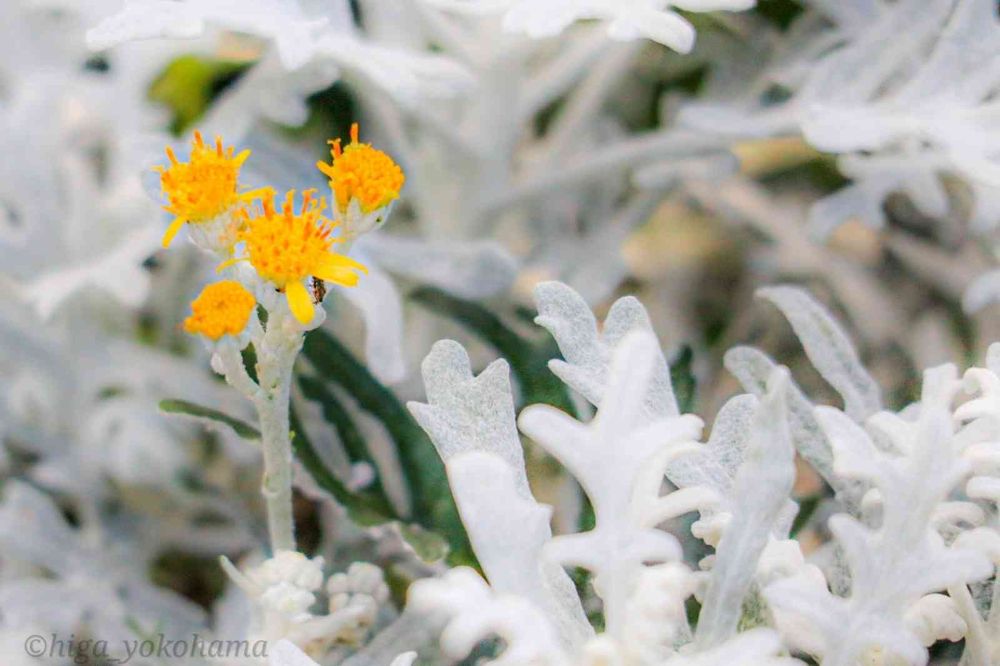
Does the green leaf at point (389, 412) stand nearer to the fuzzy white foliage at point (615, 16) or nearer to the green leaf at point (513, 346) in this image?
the green leaf at point (513, 346)

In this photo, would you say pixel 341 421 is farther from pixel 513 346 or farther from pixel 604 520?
pixel 604 520

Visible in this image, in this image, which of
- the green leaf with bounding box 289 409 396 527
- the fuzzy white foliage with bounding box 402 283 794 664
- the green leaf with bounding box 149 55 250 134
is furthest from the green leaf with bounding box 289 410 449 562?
the green leaf with bounding box 149 55 250 134

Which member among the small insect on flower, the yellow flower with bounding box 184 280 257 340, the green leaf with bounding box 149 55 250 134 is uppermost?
the yellow flower with bounding box 184 280 257 340

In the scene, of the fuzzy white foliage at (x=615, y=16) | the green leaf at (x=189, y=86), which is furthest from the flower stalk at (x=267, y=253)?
the green leaf at (x=189, y=86)

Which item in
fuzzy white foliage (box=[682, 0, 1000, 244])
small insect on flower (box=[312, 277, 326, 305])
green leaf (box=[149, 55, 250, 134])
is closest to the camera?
small insect on flower (box=[312, 277, 326, 305])

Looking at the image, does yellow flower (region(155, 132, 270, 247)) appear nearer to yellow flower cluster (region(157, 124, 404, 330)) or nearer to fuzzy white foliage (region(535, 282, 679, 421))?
yellow flower cluster (region(157, 124, 404, 330))

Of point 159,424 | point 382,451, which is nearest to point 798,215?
point 382,451
